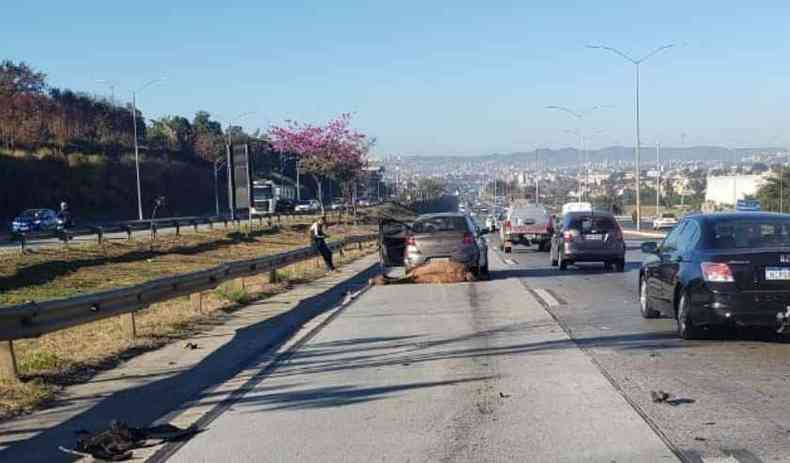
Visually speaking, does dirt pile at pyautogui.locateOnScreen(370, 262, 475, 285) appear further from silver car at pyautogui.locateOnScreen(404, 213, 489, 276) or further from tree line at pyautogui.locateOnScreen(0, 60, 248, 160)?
tree line at pyautogui.locateOnScreen(0, 60, 248, 160)

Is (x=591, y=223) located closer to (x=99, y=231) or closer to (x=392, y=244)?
(x=392, y=244)

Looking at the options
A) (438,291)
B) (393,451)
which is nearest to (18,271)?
(438,291)

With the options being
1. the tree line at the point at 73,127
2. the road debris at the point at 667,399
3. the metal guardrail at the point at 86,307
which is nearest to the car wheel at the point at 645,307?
the road debris at the point at 667,399

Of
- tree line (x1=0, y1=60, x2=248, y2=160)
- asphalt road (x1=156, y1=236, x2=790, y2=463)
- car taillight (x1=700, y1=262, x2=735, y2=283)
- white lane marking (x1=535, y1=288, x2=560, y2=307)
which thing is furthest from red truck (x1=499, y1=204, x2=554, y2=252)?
tree line (x1=0, y1=60, x2=248, y2=160)

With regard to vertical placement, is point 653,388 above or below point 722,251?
below

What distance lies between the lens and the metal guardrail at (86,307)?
9875 mm

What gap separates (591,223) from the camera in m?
25.9

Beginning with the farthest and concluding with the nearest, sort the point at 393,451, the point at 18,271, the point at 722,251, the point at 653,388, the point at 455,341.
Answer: the point at 18,271, the point at 455,341, the point at 722,251, the point at 653,388, the point at 393,451

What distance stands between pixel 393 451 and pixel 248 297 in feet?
41.2

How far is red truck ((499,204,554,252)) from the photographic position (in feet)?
124

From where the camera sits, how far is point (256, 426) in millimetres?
7992

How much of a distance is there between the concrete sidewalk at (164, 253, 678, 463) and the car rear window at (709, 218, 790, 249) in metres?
2.21

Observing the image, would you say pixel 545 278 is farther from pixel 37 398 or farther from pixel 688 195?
pixel 688 195

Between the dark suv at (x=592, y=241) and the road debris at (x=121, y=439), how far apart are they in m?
18.9
